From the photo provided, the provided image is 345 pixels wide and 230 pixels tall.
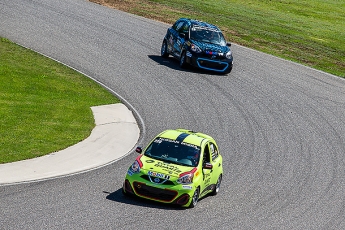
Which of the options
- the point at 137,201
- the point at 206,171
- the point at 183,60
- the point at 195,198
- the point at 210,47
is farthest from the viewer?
the point at 183,60

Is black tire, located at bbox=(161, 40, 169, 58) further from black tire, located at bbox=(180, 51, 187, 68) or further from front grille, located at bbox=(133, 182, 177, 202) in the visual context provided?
front grille, located at bbox=(133, 182, 177, 202)

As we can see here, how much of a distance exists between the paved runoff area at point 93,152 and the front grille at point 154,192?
2.56 meters

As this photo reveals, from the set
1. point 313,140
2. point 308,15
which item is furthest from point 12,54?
point 308,15

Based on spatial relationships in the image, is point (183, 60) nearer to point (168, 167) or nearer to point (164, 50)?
point (164, 50)

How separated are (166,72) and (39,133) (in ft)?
38.1

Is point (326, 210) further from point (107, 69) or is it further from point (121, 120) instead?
point (107, 69)

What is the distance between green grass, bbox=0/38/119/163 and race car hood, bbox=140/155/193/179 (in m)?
3.70

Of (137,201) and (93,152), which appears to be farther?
(93,152)

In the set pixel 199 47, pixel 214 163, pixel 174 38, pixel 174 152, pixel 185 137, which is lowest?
pixel 174 38

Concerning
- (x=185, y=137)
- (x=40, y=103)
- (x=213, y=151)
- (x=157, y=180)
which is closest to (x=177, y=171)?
(x=157, y=180)

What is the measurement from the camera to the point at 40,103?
79.4ft

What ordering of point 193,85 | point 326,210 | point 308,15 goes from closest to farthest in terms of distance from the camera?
1. point 326,210
2. point 193,85
3. point 308,15

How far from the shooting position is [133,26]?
39.7m

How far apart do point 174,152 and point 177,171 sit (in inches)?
35.0
